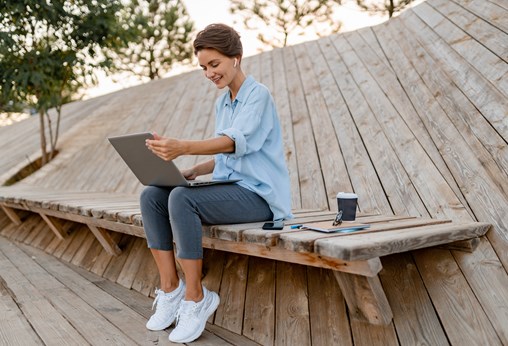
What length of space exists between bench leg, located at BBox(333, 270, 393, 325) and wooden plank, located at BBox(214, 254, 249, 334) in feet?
2.01

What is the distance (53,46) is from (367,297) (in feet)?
17.6

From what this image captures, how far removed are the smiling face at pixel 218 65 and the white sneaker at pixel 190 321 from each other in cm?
88

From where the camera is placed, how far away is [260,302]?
2.39m

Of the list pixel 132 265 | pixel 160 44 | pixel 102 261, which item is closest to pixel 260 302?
pixel 132 265

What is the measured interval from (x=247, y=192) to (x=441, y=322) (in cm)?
86

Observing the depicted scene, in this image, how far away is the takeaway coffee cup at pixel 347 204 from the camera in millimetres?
1996

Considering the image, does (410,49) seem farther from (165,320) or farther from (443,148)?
(165,320)

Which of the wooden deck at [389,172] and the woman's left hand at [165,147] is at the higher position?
the woman's left hand at [165,147]

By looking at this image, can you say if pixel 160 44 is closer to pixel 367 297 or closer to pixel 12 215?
pixel 12 215

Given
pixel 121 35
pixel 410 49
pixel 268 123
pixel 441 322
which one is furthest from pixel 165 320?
pixel 121 35

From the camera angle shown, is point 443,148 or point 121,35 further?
point 121,35

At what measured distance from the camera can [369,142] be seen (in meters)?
3.12

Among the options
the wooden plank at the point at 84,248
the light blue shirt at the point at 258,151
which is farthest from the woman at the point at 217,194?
the wooden plank at the point at 84,248

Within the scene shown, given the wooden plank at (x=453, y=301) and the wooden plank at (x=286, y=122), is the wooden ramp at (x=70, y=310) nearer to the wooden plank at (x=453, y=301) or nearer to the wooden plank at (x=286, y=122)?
the wooden plank at (x=453, y=301)
